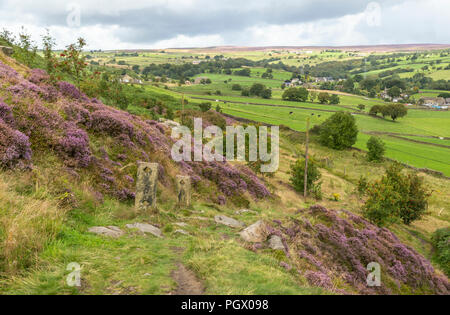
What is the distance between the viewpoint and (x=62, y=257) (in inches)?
248

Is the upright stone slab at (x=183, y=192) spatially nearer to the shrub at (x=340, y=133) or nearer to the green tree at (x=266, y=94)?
the shrub at (x=340, y=133)

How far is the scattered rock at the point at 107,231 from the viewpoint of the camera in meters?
8.42

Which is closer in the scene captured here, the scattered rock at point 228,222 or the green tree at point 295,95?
→ the scattered rock at point 228,222

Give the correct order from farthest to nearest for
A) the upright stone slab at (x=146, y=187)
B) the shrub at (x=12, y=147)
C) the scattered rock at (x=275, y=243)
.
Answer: the upright stone slab at (x=146, y=187), the scattered rock at (x=275, y=243), the shrub at (x=12, y=147)

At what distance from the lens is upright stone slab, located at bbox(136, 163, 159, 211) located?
38.8 feet

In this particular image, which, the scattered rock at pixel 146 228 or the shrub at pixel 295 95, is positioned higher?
the shrub at pixel 295 95

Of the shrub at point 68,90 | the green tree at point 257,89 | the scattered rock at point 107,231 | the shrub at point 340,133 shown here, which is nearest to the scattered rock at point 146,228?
the scattered rock at point 107,231

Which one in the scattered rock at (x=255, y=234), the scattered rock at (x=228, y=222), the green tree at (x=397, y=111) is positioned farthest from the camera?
the green tree at (x=397, y=111)

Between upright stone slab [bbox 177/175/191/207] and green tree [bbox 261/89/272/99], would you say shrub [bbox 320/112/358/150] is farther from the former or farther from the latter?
upright stone slab [bbox 177/175/191/207]

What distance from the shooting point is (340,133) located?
256 feet

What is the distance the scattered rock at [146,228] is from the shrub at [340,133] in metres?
75.4
